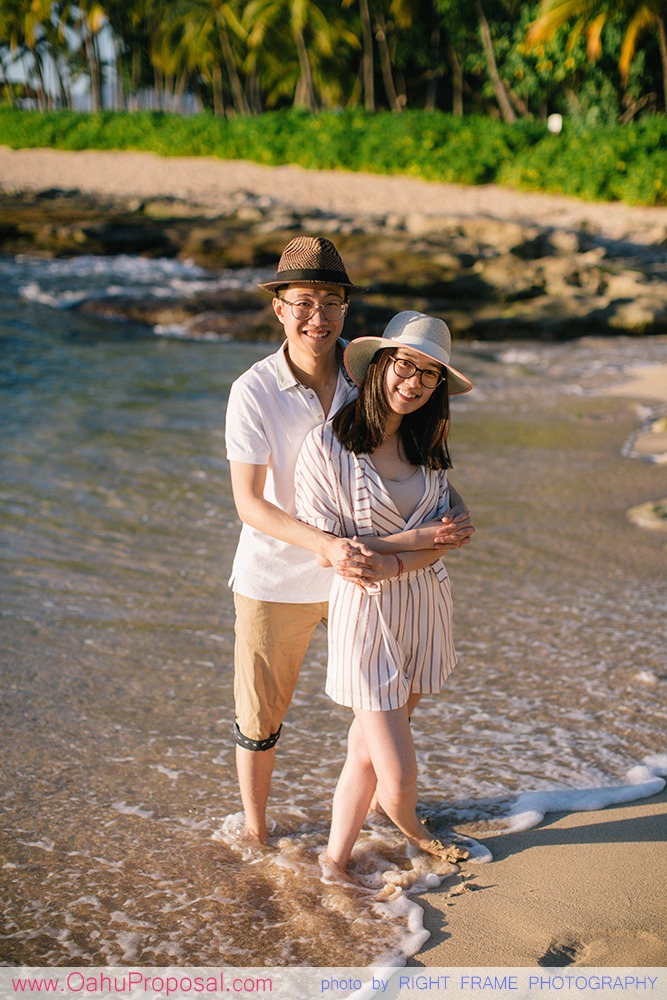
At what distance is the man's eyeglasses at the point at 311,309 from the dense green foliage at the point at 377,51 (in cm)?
2431

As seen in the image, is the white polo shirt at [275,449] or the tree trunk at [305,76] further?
the tree trunk at [305,76]

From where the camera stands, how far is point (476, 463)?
816 centimetres

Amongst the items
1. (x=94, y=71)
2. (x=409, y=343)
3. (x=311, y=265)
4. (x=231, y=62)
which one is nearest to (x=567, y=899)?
(x=409, y=343)

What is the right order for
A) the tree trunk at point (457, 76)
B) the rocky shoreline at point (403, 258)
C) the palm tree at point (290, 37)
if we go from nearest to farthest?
1. the rocky shoreline at point (403, 258)
2. the palm tree at point (290, 37)
3. the tree trunk at point (457, 76)

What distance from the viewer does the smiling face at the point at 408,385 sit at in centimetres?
280

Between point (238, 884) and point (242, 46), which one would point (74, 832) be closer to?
point (238, 884)

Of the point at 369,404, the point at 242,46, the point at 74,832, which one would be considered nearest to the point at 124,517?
the point at 74,832

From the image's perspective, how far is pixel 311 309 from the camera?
9.70 feet

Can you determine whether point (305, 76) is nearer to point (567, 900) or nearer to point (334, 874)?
point (334, 874)

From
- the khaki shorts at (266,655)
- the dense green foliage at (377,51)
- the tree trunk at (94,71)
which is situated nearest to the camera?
the khaki shorts at (266,655)

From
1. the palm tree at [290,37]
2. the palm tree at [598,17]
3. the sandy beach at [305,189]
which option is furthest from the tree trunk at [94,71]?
the palm tree at [598,17]

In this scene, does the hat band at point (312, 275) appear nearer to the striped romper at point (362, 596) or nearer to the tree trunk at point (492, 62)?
the striped romper at point (362, 596)

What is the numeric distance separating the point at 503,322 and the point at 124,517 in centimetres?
1034

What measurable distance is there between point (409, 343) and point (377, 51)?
39.2 m
